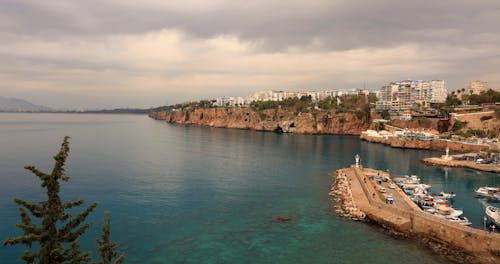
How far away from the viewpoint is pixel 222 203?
136 ft

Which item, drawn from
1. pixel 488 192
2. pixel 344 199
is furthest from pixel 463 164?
pixel 344 199

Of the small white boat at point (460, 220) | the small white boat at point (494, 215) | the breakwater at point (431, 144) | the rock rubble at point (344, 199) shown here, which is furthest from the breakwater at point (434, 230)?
the breakwater at point (431, 144)

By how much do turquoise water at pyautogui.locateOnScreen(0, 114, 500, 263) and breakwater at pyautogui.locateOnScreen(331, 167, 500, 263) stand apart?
79.0 inches

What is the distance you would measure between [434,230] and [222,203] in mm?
23321

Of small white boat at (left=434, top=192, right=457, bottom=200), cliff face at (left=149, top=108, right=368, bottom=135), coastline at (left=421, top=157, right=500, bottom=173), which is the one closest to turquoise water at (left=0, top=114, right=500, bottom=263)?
small white boat at (left=434, top=192, right=457, bottom=200)

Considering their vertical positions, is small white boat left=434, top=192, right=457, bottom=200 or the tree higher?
the tree

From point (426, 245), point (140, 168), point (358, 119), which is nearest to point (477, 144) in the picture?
point (358, 119)

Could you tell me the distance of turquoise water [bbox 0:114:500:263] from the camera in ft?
91.6

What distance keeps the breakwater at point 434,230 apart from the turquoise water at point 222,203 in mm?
2005

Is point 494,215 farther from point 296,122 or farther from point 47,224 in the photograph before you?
point 296,122

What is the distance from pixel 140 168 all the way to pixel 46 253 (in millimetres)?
53800

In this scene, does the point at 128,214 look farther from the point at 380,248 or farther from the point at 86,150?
the point at 86,150

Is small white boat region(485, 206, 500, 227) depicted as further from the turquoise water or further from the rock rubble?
the rock rubble

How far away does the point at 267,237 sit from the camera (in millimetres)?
30938
